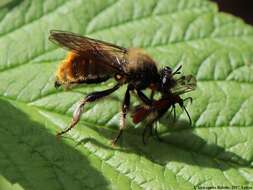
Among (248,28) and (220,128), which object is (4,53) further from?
(248,28)

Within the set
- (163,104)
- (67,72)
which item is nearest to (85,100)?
(67,72)

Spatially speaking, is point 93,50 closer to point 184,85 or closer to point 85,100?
point 85,100

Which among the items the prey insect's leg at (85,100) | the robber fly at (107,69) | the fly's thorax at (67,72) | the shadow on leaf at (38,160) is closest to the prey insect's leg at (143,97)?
the robber fly at (107,69)

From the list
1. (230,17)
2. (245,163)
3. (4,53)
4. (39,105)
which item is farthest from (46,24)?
(245,163)

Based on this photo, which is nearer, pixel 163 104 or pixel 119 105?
pixel 163 104

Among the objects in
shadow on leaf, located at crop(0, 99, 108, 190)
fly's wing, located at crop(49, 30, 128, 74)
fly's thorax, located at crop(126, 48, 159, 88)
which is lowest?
shadow on leaf, located at crop(0, 99, 108, 190)

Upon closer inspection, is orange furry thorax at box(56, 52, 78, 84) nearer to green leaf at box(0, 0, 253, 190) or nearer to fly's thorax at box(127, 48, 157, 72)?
green leaf at box(0, 0, 253, 190)

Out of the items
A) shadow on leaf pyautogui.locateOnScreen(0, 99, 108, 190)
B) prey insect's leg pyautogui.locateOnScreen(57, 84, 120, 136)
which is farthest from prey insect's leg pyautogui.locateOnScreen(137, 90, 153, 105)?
shadow on leaf pyautogui.locateOnScreen(0, 99, 108, 190)
